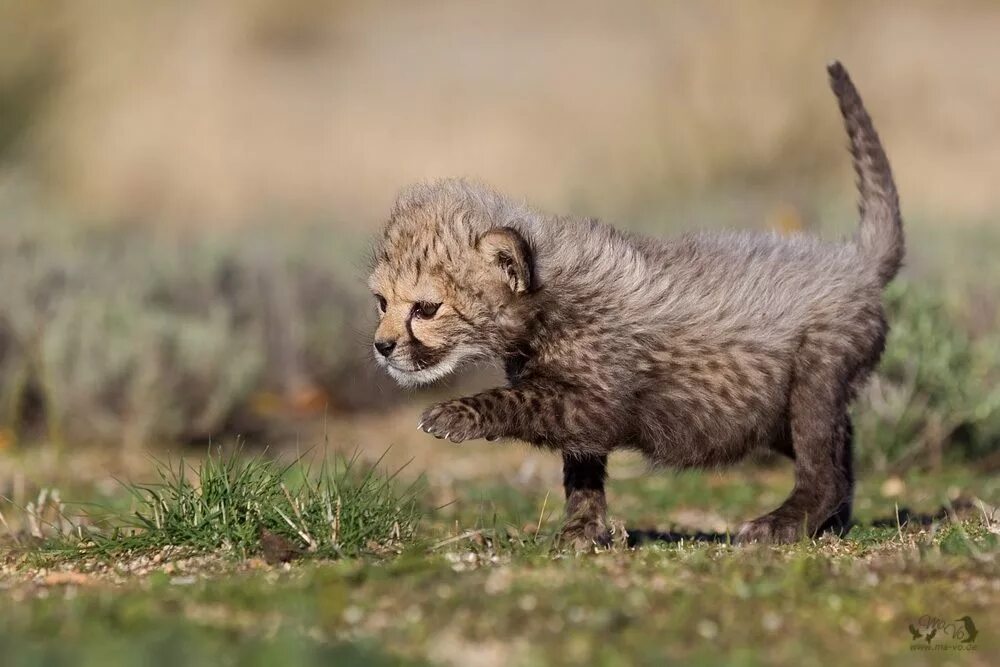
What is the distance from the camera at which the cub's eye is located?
19.3 feet

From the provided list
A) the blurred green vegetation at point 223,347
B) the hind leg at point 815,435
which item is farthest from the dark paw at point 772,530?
the blurred green vegetation at point 223,347

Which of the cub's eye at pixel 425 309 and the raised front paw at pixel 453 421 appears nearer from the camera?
the raised front paw at pixel 453 421

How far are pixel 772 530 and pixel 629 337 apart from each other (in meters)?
0.97

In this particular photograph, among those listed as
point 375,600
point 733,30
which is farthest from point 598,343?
point 733,30

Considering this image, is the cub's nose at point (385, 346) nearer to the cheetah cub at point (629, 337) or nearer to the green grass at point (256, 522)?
the cheetah cub at point (629, 337)

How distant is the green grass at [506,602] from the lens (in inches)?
155

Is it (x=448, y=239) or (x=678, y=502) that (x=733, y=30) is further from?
(x=448, y=239)

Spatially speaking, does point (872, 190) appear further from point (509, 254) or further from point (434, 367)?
point (434, 367)

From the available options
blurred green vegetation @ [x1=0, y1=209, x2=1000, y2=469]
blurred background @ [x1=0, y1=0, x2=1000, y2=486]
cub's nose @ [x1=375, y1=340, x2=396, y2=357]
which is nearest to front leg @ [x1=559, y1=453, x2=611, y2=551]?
cub's nose @ [x1=375, y1=340, x2=396, y2=357]

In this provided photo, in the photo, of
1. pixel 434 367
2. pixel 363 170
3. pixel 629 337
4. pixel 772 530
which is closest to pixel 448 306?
pixel 434 367

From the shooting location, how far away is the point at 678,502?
806 centimetres

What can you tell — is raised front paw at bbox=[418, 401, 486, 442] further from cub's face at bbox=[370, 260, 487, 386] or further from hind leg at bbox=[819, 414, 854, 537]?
hind leg at bbox=[819, 414, 854, 537]

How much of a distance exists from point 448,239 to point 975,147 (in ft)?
46.4

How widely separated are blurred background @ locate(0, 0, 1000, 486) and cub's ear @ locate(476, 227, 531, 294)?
1.14 metres
